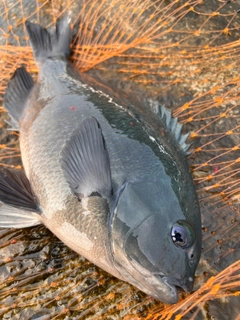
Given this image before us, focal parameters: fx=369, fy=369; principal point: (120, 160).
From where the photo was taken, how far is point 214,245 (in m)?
2.90

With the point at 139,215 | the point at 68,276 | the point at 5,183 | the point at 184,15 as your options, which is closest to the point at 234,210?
the point at 139,215

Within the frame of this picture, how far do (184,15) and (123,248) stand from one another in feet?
9.45

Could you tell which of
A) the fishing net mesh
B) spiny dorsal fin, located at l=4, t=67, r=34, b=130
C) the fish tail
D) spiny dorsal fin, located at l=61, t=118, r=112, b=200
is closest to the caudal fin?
the fishing net mesh

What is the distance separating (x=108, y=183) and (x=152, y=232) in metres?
0.40

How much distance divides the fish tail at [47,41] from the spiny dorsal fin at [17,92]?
232mm

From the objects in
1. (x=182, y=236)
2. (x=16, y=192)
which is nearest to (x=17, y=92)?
(x=16, y=192)

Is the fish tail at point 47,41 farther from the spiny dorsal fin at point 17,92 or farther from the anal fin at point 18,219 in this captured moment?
the anal fin at point 18,219

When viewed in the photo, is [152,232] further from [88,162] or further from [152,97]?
[152,97]

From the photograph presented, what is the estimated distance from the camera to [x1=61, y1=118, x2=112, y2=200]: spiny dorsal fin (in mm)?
2232

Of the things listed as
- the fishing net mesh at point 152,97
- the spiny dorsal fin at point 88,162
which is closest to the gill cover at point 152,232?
the spiny dorsal fin at point 88,162

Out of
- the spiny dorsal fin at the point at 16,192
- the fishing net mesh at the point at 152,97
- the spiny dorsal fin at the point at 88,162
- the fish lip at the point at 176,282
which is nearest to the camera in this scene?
the fish lip at the point at 176,282

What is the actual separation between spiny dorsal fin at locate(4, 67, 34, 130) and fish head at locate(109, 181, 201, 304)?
1.45 m

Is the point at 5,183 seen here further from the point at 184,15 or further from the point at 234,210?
the point at 184,15

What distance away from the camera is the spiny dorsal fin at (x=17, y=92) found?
3174 mm
